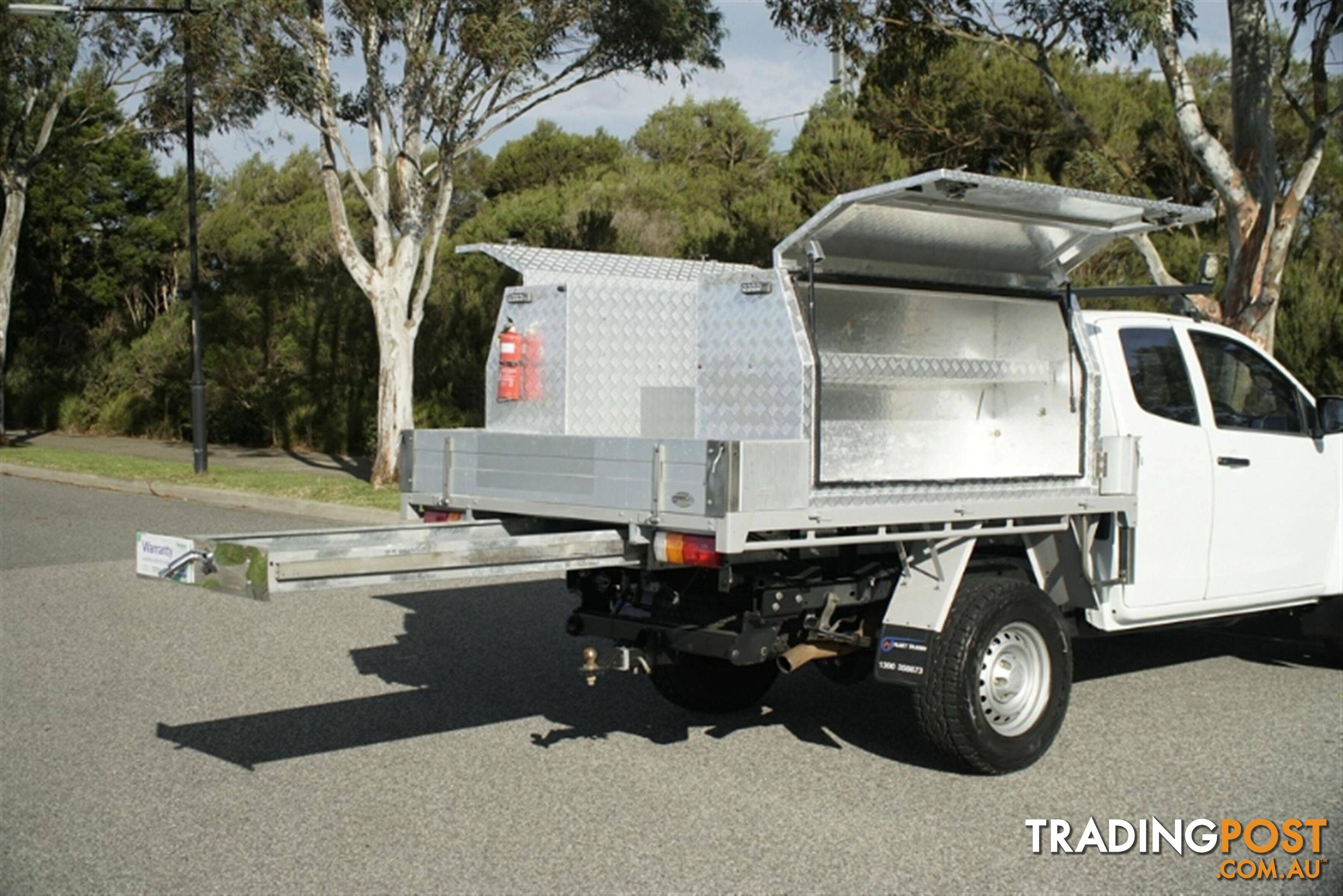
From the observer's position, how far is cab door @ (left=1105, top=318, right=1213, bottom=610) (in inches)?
277

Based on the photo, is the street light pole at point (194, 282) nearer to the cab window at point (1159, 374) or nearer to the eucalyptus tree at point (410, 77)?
the eucalyptus tree at point (410, 77)

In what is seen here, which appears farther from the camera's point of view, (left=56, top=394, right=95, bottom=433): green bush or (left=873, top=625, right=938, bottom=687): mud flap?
(left=56, top=394, right=95, bottom=433): green bush

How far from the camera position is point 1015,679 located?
6379 millimetres

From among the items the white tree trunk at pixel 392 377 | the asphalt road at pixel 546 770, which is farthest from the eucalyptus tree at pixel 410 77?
the asphalt road at pixel 546 770

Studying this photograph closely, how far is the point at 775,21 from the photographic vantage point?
1789 centimetres

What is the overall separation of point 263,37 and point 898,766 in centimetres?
1506

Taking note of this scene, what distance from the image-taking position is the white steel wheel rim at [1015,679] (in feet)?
20.5

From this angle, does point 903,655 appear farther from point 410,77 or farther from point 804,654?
point 410,77

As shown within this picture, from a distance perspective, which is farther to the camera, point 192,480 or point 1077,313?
point 192,480

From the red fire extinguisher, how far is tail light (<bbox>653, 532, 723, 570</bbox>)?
5.03 feet

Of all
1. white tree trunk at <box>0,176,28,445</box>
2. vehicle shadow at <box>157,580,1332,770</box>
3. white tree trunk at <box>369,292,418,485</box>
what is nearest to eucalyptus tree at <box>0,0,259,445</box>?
white tree trunk at <box>0,176,28,445</box>

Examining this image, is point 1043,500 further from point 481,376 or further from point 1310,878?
point 481,376

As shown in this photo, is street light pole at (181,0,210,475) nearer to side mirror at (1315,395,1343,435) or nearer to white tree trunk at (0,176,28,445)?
white tree trunk at (0,176,28,445)

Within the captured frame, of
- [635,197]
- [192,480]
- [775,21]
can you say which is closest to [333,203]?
[192,480]
